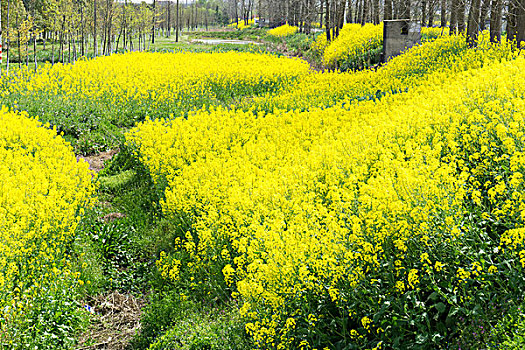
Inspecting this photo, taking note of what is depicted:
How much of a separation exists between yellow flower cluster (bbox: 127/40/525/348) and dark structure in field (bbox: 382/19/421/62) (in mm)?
11024

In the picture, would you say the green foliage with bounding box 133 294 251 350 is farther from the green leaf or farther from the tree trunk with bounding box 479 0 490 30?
the tree trunk with bounding box 479 0 490 30

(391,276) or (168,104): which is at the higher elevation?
(168,104)

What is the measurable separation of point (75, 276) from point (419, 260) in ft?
12.6

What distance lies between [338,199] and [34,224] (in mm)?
3675

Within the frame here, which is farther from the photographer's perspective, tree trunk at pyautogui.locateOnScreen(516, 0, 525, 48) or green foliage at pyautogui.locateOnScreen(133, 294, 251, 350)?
tree trunk at pyautogui.locateOnScreen(516, 0, 525, 48)

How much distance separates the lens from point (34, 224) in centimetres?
566

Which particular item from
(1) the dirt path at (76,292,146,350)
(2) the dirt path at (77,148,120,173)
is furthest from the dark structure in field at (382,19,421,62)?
(1) the dirt path at (76,292,146,350)

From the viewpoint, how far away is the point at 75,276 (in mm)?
5441

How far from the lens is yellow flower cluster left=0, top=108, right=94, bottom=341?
15.5 feet

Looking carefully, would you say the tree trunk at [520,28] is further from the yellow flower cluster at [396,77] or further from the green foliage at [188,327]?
the green foliage at [188,327]

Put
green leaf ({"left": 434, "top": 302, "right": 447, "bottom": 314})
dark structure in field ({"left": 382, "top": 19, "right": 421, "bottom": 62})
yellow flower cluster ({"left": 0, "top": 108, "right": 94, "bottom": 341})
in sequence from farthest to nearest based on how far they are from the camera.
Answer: dark structure in field ({"left": 382, "top": 19, "right": 421, "bottom": 62}), yellow flower cluster ({"left": 0, "top": 108, "right": 94, "bottom": 341}), green leaf ({"left": 434, "top": 302, "right": 447, "bottom": 314})

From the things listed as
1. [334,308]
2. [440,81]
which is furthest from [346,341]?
[440,81]

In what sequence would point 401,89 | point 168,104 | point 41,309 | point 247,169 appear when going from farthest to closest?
point 168,104 < point 401,89 < point 247,169 < point 41,309

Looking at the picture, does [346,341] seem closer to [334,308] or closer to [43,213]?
[334,308]
